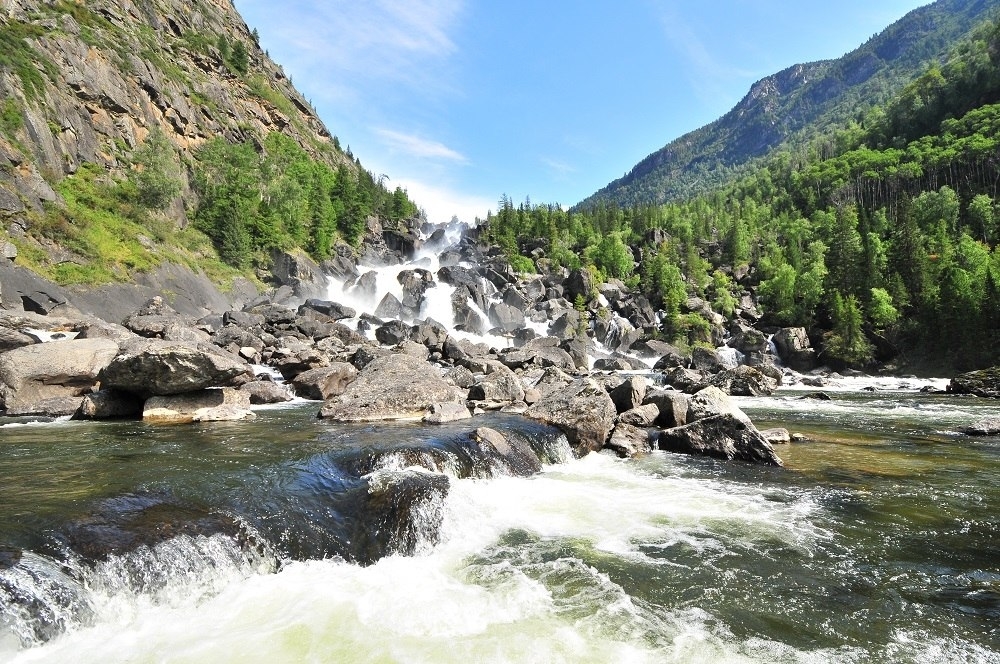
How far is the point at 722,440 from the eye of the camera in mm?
16625

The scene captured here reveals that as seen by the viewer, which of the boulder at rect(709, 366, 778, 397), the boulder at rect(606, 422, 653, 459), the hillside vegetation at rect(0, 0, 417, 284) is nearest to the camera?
the boulder at rect(606, 422, 653, 459)

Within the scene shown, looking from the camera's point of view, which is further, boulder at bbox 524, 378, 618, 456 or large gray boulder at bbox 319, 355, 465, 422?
large gray boulder at bbox 319, 355, 465, 422

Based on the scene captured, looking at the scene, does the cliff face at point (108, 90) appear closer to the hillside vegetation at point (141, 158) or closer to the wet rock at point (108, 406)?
the hillside vegetation at point (141, 158)

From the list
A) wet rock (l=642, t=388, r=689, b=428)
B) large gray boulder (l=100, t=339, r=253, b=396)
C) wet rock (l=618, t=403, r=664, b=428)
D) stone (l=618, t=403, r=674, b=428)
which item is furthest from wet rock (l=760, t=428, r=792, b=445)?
large gray boulder (l=100, t=339, r=253, b=396)

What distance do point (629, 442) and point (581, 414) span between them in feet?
6.19

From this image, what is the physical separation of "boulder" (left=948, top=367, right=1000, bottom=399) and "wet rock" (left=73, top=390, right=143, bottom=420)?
1909 inches

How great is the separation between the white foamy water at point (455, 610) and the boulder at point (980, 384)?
36.5m

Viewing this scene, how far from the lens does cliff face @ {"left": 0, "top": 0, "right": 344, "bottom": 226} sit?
40.8m

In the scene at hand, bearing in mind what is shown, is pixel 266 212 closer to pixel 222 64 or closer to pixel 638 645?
pixel 222 64

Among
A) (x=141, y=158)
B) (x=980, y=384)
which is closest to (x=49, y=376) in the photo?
(x=141, y=158)

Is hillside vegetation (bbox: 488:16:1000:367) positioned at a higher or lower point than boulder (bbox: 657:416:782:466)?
higher

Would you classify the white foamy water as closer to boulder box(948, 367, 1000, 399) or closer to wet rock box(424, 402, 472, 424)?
wet rock box(424, 402, 472, 424)

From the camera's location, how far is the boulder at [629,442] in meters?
17.0

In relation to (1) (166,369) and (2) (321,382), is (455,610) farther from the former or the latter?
(2) (321,382)
